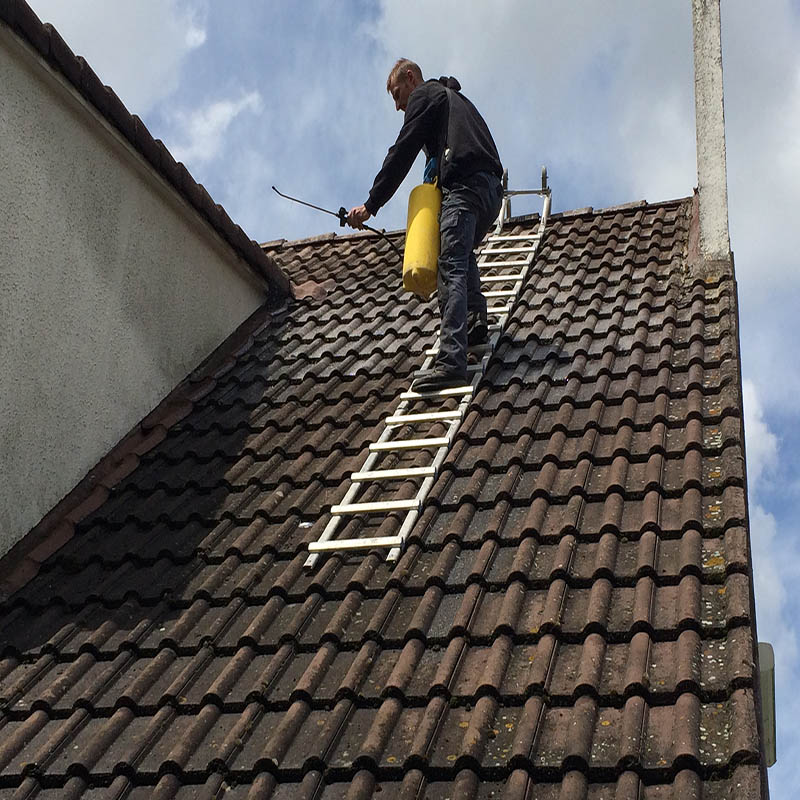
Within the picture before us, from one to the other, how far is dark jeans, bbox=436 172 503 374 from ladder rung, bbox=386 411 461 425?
1.24 ft

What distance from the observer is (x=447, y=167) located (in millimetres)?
6590

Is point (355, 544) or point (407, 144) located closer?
point (355, 544)

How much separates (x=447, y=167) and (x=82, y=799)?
4189mm

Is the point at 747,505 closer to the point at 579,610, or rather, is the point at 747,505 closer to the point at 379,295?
the point at 579,610

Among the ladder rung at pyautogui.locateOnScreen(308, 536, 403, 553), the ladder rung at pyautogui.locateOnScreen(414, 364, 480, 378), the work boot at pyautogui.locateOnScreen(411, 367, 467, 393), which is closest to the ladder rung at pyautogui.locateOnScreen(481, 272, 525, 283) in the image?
the ladder rung at pyautogui.locateOnScreen(414, 364, 480, 378)

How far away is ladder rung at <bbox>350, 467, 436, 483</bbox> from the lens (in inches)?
204

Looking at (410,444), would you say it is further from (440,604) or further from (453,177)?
(453,177)

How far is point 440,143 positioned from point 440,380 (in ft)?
5.23

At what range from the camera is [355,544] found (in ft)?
15.4

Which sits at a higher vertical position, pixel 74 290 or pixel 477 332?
pixel 477 332

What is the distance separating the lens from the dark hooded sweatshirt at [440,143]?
6.59m

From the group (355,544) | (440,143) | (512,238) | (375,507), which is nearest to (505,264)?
(512,238)

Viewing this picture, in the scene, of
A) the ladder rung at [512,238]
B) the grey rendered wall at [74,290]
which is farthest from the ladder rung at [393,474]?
the ladder rung at [512,238]

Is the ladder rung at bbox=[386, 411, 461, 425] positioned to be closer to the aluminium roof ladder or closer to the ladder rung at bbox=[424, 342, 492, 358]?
the aluminium roof ladder
